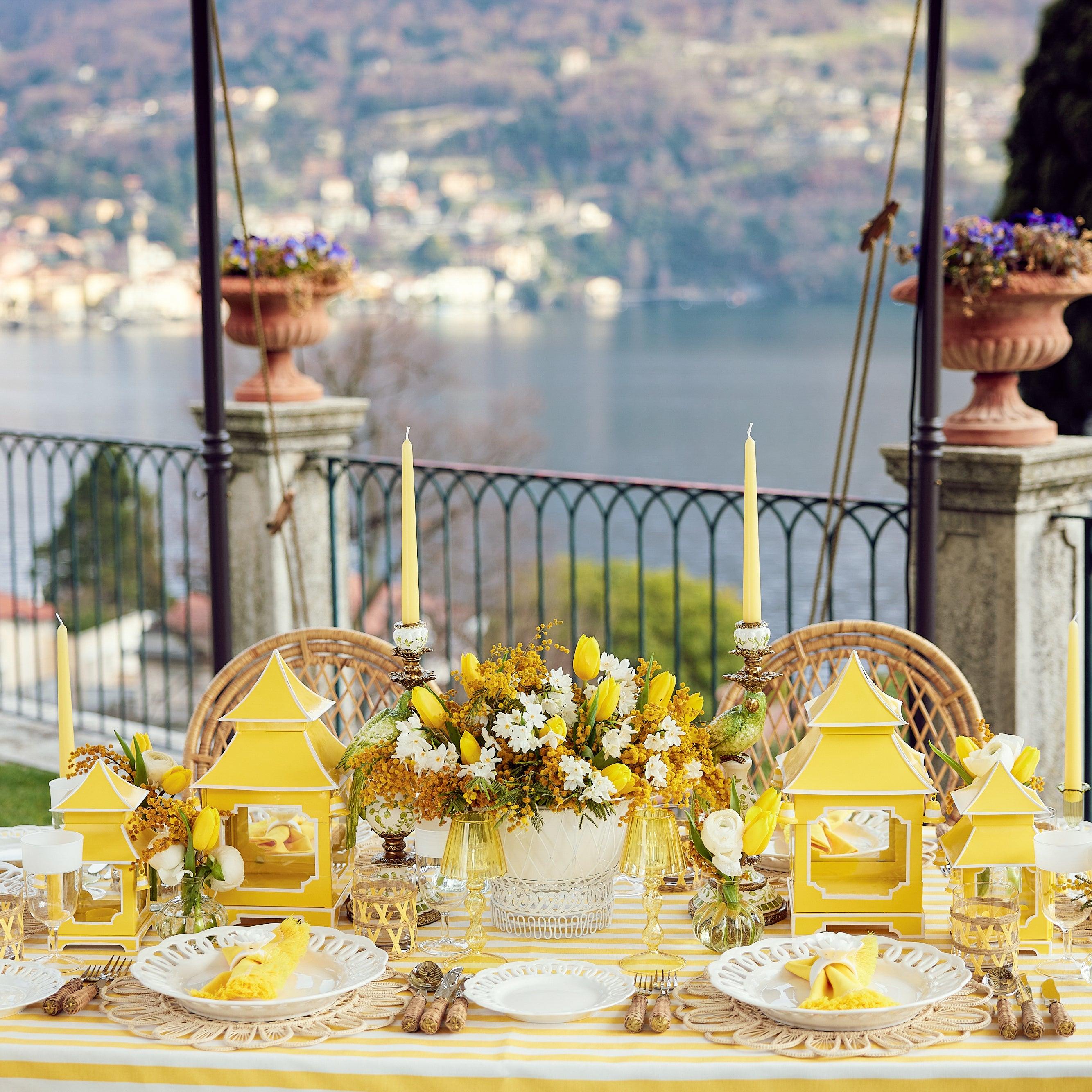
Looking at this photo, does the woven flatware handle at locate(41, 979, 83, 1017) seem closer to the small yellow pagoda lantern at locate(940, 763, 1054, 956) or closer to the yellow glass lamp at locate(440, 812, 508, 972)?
the yellow glass lamp at locate(440, 812, 508, 972)

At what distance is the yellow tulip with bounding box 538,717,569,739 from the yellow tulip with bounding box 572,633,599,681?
0.25ft

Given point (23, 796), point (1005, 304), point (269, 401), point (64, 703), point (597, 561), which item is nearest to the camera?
point (64, 703)

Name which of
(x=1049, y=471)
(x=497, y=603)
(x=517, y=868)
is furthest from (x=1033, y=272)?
(x=497, y=603)

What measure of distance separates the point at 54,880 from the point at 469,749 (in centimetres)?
53

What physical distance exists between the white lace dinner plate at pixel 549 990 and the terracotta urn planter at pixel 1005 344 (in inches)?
97.6

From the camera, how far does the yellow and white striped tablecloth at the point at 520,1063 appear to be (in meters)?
1.25

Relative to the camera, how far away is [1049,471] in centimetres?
347

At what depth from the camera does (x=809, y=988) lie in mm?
1402

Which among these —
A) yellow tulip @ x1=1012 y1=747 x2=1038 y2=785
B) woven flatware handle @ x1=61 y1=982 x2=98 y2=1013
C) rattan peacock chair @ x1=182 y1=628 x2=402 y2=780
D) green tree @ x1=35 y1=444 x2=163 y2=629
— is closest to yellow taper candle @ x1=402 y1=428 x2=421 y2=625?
woven flatware handle @ x1=61 y1=982 x2=98 y2=1013

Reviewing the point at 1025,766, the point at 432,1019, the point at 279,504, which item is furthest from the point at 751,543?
the point at 279,504

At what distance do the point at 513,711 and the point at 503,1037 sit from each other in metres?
0.36

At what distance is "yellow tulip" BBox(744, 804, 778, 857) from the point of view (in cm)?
151

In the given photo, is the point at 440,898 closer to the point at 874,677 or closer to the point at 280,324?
the point at 874,677

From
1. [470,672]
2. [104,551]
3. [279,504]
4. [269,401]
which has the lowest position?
[104,551]
